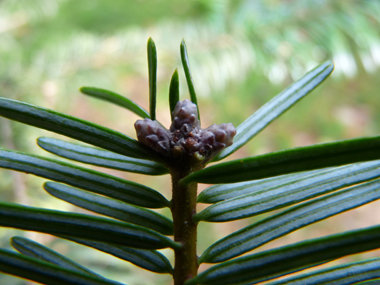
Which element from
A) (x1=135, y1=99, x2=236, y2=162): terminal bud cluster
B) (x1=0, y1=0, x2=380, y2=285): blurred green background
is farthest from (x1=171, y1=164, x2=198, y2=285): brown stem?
(x1=0, y1=0, x2=380, y2=285): blurred green background

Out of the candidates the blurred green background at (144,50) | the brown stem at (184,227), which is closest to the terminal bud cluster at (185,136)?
the brown stem at (184,227)

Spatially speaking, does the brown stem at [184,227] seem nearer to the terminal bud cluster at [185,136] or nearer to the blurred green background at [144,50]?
the terminal bud cluster at [185,136]

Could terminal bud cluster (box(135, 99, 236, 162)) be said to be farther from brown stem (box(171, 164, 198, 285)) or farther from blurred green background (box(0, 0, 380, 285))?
blurred green background (box(0, 0, 380, 285))

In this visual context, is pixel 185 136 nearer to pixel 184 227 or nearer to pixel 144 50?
pixel 184 227

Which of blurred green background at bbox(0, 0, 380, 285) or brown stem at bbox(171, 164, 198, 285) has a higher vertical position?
blurred green background at bbox(0, 0, 380, 285)

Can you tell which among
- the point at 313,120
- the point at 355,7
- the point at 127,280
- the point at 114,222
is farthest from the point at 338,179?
the point at 313,120

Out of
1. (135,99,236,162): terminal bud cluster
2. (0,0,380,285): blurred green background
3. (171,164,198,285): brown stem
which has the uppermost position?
(0,0,380,285): blurred green background

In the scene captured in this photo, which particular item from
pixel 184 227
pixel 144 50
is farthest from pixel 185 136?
pixel 144 50
